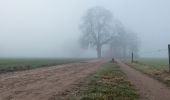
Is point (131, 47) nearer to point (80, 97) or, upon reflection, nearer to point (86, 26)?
point (86, 26)

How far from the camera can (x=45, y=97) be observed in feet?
40.4

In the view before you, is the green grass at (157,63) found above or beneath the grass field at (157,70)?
above

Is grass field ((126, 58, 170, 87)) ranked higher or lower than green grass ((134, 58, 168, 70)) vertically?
lower

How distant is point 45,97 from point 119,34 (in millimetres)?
104676

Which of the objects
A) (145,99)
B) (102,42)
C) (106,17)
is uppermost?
(106,17)

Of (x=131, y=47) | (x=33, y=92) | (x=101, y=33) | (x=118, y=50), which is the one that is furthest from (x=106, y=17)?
(x=33, y=92)

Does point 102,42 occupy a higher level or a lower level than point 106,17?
lower

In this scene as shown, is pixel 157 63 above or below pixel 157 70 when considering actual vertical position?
above

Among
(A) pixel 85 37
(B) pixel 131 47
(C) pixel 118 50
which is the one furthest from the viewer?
(B) pixel 131 47

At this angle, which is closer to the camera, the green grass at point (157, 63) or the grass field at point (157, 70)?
the grass field at point (157, 70)

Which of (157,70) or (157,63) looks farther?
(157,63)

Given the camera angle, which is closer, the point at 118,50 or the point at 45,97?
the point at 45,97

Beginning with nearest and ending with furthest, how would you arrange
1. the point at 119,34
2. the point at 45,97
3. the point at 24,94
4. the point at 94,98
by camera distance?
the point at 94,98 → the point at 45,97 → the point at 24,94 → the point at 119,34

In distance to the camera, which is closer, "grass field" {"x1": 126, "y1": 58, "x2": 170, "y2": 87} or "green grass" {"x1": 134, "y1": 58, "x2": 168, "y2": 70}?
"grass field" {"x1": 126, "y1": 58, "x2": 170, "y2": 87}
